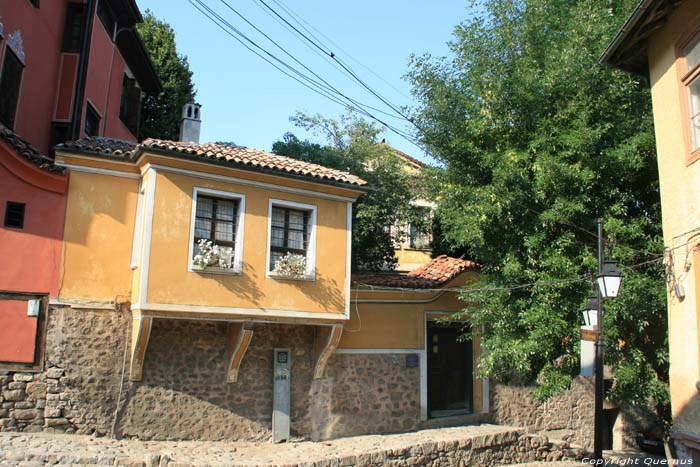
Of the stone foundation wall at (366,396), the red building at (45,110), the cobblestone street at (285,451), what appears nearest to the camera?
the cobblestone street at (285,451)

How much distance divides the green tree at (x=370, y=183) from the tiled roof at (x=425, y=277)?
112 inches

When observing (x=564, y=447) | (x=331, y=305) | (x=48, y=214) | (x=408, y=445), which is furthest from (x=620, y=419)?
(x=48, y=214)

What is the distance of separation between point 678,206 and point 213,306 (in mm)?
8304

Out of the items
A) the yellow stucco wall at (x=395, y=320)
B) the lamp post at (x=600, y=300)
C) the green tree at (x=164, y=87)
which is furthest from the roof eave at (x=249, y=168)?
the green tree at (x=164, y=87)

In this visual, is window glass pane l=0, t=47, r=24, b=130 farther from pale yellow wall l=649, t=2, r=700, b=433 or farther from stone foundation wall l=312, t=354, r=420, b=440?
pale yellow wall l=649, t=2, r=700, b=433

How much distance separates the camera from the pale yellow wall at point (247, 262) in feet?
36.7

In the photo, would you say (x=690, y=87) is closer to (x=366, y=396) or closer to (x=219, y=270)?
(x=219, y=270)

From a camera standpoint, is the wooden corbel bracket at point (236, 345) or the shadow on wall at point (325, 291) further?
the shadow on wall at point (325, 291)

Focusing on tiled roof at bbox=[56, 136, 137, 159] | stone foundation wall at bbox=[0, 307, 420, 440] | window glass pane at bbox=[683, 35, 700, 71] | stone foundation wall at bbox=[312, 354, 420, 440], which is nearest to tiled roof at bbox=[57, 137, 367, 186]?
tiled roof at bbox=[56, 136, 137, 159]

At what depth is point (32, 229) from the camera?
11.0 meters

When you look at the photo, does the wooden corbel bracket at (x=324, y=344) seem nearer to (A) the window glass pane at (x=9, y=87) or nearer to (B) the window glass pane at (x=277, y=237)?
(B) the window glass pane at (x=277, y=237)

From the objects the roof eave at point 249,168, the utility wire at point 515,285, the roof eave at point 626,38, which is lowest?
the utility wire at point 515,285

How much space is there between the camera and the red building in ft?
35.2

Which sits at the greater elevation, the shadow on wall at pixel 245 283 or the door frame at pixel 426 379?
the shadow on wall at pixel 245 283
